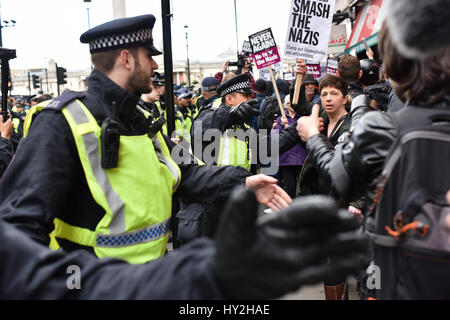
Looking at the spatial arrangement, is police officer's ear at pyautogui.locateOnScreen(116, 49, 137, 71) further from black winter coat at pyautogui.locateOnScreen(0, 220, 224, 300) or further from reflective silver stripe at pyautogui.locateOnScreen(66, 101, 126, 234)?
black winter coat at pyautogui.locateOnScreen(0, 220, 224, 300)

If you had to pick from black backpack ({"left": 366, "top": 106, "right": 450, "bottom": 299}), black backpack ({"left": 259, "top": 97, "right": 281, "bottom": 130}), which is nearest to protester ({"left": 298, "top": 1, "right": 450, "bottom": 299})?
black backpack ({"left": 366, "top": 106, "right": 450, "bottom": 299})

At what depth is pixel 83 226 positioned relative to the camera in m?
2.29

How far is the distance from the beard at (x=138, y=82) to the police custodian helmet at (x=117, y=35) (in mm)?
140

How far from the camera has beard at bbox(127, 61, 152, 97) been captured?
2627 mm

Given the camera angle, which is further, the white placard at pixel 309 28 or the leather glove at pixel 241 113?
the white placard at pixel 309 28

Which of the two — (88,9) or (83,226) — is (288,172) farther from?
(88,9)

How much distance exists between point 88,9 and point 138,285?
40108 mm

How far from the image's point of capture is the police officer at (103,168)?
2.03m

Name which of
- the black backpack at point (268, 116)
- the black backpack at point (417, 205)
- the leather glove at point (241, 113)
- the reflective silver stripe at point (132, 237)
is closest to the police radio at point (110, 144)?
the reflective silver stripe at point (132, 237)

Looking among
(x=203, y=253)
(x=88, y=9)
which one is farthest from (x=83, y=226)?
(x=88, y=9)

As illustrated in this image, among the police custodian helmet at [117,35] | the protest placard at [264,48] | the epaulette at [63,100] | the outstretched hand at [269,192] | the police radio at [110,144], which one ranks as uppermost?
the protest placard at [264,48]

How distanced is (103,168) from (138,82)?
64cm

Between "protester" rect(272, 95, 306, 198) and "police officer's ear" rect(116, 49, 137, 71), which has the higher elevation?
"police officer's ear" rect(116, 49, 137, 71)

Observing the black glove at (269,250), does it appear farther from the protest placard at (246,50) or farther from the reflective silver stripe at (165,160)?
the protest placard at (246,50)
